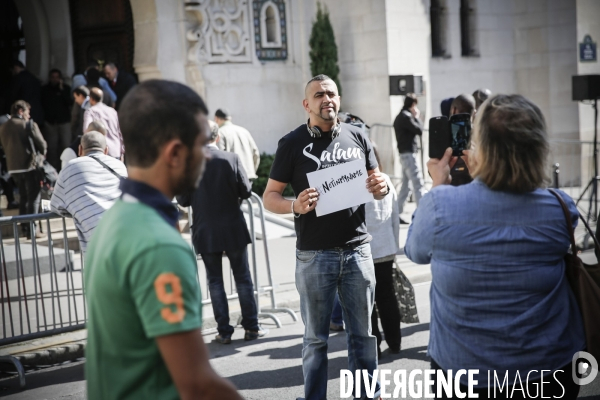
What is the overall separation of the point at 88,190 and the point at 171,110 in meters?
4.20

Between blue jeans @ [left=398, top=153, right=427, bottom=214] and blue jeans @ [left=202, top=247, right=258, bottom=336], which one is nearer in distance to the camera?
blue jeans @ [left=202, top=247, right=258, bottom=336]

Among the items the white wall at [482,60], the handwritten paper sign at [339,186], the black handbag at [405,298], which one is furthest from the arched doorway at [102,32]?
the handwritten paper sign at [339,186]

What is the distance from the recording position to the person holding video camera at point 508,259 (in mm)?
2971

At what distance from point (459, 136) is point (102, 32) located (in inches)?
509

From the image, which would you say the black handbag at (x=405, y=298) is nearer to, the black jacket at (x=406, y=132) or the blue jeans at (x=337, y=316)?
the blue jeans at (x=337, y=316)

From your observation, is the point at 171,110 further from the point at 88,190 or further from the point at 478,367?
the point at 88,190

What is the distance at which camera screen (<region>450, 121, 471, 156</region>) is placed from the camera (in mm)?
3461

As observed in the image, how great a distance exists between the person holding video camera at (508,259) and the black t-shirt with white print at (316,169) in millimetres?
1787

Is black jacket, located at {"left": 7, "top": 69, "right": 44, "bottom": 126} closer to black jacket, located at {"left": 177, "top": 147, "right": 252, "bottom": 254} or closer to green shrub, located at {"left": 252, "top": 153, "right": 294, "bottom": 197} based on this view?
green shrub, located at {"left": 252, "top": 153, "right": 294, "bottom": 197}

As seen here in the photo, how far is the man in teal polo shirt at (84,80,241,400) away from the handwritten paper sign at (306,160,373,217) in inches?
99.3

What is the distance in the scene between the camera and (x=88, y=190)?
20.4 feet

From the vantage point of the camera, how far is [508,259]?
2975 mm

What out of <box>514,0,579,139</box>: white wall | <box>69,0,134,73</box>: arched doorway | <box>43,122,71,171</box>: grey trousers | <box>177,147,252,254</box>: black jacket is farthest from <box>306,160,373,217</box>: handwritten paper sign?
<box>514,0,579,139</box>: white wall

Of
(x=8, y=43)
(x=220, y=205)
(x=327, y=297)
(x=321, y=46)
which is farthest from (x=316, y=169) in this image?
(x=8, y=43)
